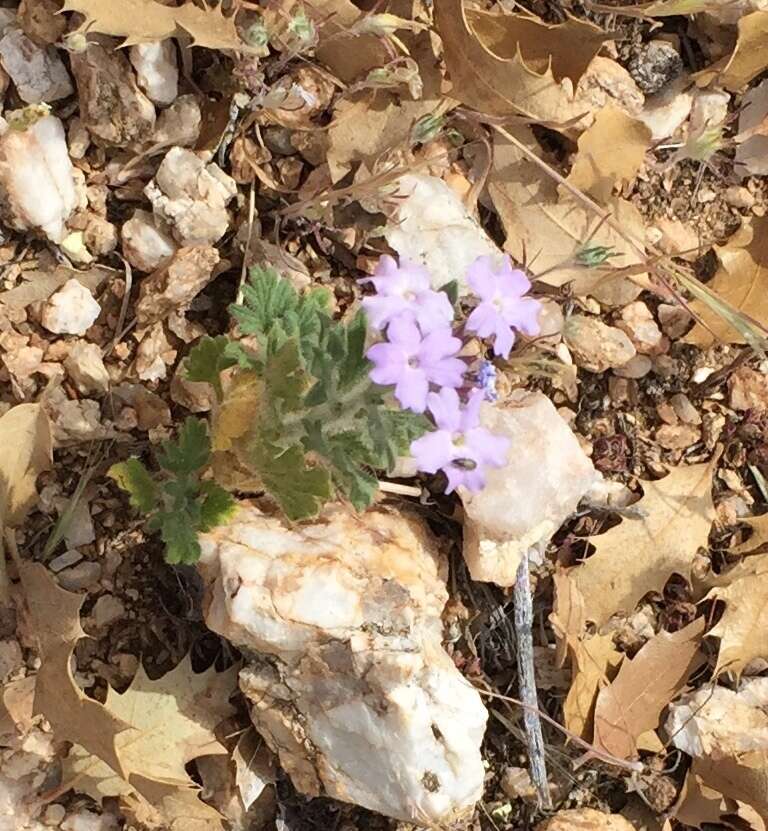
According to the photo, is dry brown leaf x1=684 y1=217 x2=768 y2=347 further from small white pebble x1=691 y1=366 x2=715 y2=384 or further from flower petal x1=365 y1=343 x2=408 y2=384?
flower petal x1=365 y1=343 x2=408 y2=384

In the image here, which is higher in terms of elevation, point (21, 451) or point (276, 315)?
A: point (276, 315)

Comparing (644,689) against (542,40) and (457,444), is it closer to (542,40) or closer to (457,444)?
(457,444)

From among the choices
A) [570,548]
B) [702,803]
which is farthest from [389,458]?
[702,803]

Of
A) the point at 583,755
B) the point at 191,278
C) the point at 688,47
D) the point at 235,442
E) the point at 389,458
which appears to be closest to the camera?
the point at 389,458

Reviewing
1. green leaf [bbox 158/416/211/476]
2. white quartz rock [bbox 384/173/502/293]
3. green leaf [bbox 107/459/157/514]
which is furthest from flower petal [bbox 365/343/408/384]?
white quartz rock [bbox 384/173/502/293]

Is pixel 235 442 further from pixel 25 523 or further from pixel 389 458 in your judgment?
pixel 25 523

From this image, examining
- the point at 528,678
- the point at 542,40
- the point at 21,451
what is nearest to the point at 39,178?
the point at 21,451
